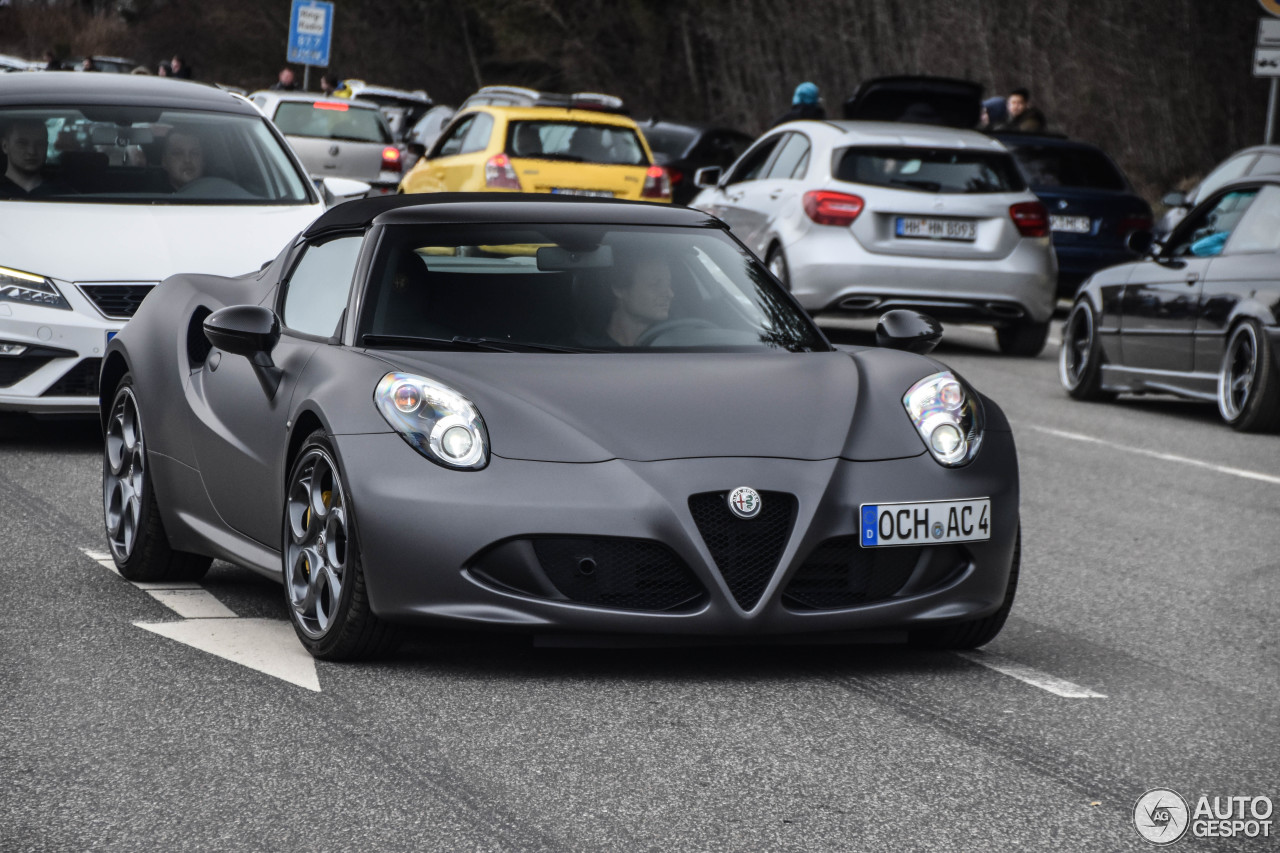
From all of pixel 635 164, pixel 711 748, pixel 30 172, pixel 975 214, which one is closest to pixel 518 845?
pixel 711 748

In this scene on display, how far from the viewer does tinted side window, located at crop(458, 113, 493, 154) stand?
19172 mm

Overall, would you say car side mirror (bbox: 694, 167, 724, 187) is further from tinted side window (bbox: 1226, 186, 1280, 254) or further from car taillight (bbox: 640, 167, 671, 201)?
tinted side window (bbox: 1226, 186, 1280, 254)

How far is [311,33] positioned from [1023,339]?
2795cm

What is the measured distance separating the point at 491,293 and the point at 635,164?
44.2 ft

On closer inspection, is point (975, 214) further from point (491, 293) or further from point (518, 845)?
point (518, 845)

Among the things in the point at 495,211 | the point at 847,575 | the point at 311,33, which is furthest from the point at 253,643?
the point at 311,33

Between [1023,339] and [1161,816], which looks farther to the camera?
[1023,339]

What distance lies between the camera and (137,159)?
10.7 metres

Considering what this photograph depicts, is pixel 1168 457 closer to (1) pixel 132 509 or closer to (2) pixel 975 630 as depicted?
(2) pixel 975 630

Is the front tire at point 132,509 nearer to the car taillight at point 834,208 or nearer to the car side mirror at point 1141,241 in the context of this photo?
the car side mirror at point 1141,241

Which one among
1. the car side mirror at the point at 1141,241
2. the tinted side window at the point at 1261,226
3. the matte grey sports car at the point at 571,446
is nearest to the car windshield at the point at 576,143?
the car side mirror at the point at 1141,241

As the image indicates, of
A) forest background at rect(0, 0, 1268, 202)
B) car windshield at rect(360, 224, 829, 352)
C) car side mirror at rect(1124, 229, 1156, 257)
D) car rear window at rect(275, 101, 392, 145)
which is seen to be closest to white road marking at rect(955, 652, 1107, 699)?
car windshield at rect(360, 224, 829, 352)

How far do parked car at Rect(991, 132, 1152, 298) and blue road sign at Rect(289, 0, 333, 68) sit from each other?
24354 millimetres

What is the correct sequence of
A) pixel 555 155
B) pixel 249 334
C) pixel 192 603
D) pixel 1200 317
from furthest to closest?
1. pixel 555 155
2. pixel 1200 317
3. pixel 192 603
4. pixel 249 334
